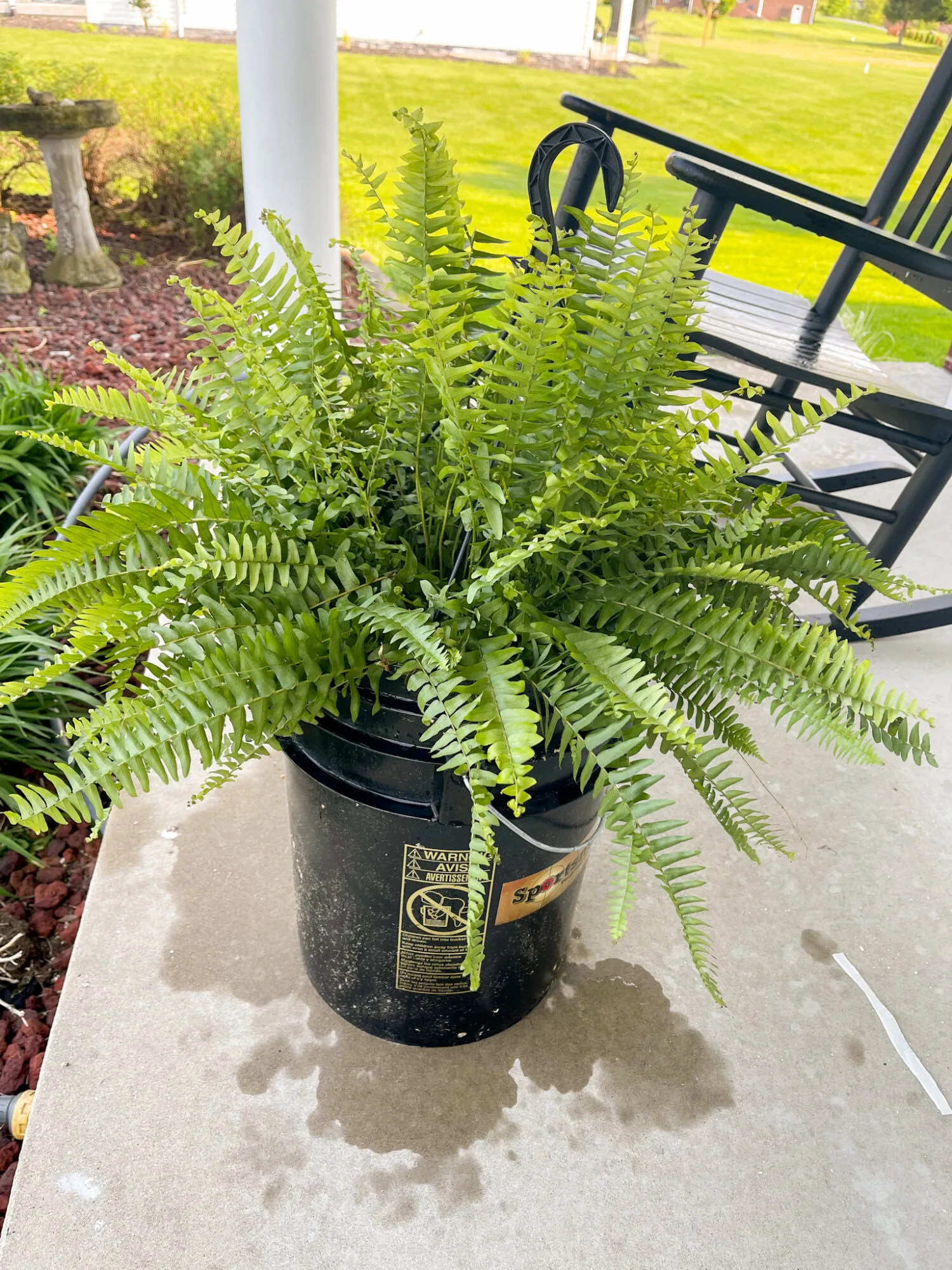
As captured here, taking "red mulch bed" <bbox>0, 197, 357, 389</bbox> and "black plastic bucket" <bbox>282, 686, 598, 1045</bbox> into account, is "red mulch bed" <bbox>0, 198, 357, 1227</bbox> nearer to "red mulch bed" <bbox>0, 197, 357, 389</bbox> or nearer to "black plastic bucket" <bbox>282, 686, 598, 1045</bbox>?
"red mulch bed" <bbox>0, 197, 357, 389</bbox>

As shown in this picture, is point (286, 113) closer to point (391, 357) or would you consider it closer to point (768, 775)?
point (391, 357)

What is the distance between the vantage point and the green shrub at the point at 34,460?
1.91 m

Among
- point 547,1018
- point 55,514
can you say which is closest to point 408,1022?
point 547,1018

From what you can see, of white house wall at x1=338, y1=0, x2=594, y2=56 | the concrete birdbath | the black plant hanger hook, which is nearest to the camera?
the black plant hanger hook

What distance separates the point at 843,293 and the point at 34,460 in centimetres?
198

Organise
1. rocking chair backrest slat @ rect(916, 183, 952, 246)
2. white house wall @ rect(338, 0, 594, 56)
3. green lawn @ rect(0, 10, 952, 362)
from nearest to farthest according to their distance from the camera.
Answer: rocking chair backrest slat @ rect(916, 183, 952, 246) < white house wall @ rect(338, 0, 594, 56) < green lawn @ rect(0, 10, 952, 362)

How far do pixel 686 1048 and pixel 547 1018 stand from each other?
20cm

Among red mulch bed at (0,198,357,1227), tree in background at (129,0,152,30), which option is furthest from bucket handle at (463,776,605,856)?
tree in background at (129,0,152,30)

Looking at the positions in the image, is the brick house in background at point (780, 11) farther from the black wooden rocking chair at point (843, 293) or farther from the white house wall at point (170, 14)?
the black wooden rocking chair at point (843, 293)

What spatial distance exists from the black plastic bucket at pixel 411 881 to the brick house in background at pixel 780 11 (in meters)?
5.55

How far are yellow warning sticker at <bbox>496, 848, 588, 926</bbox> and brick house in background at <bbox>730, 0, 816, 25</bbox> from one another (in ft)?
18.1

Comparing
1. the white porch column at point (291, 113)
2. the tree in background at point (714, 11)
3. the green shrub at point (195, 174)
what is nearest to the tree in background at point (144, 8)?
the green shrub at point (195, 174)

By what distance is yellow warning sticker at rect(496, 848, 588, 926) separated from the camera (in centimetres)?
107

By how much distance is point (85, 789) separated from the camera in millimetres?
768
